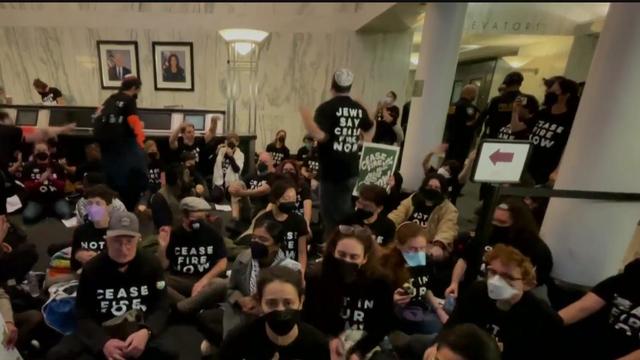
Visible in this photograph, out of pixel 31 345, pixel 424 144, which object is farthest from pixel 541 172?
pixel 31 345

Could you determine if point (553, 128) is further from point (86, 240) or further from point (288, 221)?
point (86, 240)

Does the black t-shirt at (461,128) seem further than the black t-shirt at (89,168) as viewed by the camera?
Yes

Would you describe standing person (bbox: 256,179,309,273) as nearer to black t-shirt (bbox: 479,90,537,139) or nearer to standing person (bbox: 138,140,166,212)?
standing person (bbox: 138,140,166,212)

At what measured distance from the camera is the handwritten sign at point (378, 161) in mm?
4027

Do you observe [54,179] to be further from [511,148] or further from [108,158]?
[511,148]

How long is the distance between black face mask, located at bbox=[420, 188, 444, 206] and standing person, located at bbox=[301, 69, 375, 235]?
61 centimetres

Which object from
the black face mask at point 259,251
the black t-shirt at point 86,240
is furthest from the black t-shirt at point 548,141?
the black t-shirt at point 86,240

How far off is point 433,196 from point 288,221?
4.21 ft

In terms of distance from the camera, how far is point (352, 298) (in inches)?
76.2

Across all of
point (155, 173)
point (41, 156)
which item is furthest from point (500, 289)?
point (41, 156)

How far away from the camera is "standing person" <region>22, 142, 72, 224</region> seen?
171 inches

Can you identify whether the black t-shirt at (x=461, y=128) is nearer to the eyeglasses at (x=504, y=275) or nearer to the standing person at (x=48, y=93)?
the eyeglasses at (x=504, y=275)

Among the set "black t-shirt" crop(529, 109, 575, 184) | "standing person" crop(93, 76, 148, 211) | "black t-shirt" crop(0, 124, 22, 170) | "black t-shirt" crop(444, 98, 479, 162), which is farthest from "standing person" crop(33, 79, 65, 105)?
"black t-shirt" crop(529, 109, 575, 184)

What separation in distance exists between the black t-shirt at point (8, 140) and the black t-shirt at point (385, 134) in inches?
148
